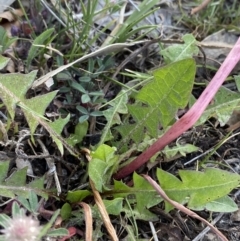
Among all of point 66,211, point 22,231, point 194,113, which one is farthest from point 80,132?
point 22,231

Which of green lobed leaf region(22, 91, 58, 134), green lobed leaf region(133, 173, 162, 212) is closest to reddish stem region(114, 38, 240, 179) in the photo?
green lobed leaf region(133, 173, 162, 212)

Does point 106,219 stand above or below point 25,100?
below

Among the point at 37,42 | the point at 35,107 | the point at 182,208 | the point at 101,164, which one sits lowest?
the point at 182,208

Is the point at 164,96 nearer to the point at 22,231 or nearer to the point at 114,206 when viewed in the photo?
the point at 114,206

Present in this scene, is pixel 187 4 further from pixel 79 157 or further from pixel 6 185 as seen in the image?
pixel 6 185

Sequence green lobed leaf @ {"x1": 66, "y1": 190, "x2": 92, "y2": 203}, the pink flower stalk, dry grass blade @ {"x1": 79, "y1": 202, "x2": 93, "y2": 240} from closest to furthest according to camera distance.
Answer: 1. the pink flower stalk
2. dry grass blade @ {"x1": 79, "y1": 202, "x2": 93, "y2": 240}
3. green lobed leaf @ {"x1": 66, "y1": 190, "x2": 92, "y2": 203}

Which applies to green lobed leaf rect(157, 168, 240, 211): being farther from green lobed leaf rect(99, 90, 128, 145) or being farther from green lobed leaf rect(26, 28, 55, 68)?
green lobed leaf rect(26, 28, 55, 68)

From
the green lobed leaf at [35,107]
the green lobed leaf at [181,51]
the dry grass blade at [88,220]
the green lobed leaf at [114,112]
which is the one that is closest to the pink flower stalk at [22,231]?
the dry grass blade at [88,220]
